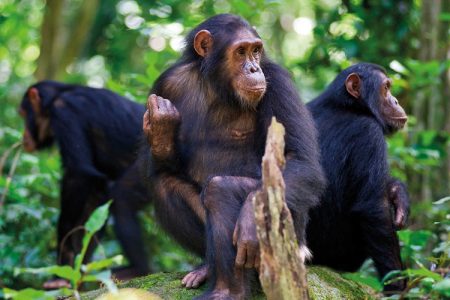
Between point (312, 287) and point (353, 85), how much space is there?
7.44 feet

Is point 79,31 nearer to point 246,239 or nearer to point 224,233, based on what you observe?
point 224,233

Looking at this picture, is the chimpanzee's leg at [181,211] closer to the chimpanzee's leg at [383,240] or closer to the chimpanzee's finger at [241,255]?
the chimpanzee's finger at [241,255]

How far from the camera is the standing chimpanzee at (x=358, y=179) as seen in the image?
6.40 metres

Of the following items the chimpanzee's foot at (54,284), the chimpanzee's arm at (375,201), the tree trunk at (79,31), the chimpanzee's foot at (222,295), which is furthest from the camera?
the tree trunk at (79,31)

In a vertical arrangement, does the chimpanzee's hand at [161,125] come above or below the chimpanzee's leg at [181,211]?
above

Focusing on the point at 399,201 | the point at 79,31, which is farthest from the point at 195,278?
the point at 79,31

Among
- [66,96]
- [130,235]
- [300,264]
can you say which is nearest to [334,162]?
[300,264]

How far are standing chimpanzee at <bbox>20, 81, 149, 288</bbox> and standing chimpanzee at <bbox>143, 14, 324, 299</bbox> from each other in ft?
10.2

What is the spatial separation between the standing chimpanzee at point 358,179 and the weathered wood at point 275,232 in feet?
8.36

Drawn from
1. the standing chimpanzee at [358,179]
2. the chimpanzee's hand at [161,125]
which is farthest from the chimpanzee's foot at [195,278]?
the standing chimpanzee at [358,179]

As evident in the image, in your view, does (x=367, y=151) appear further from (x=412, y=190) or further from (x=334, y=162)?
(x=412, y=190)

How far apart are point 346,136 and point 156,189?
1.96m

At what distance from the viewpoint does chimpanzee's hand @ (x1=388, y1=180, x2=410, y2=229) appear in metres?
6.48

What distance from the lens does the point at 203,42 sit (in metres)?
5.87
